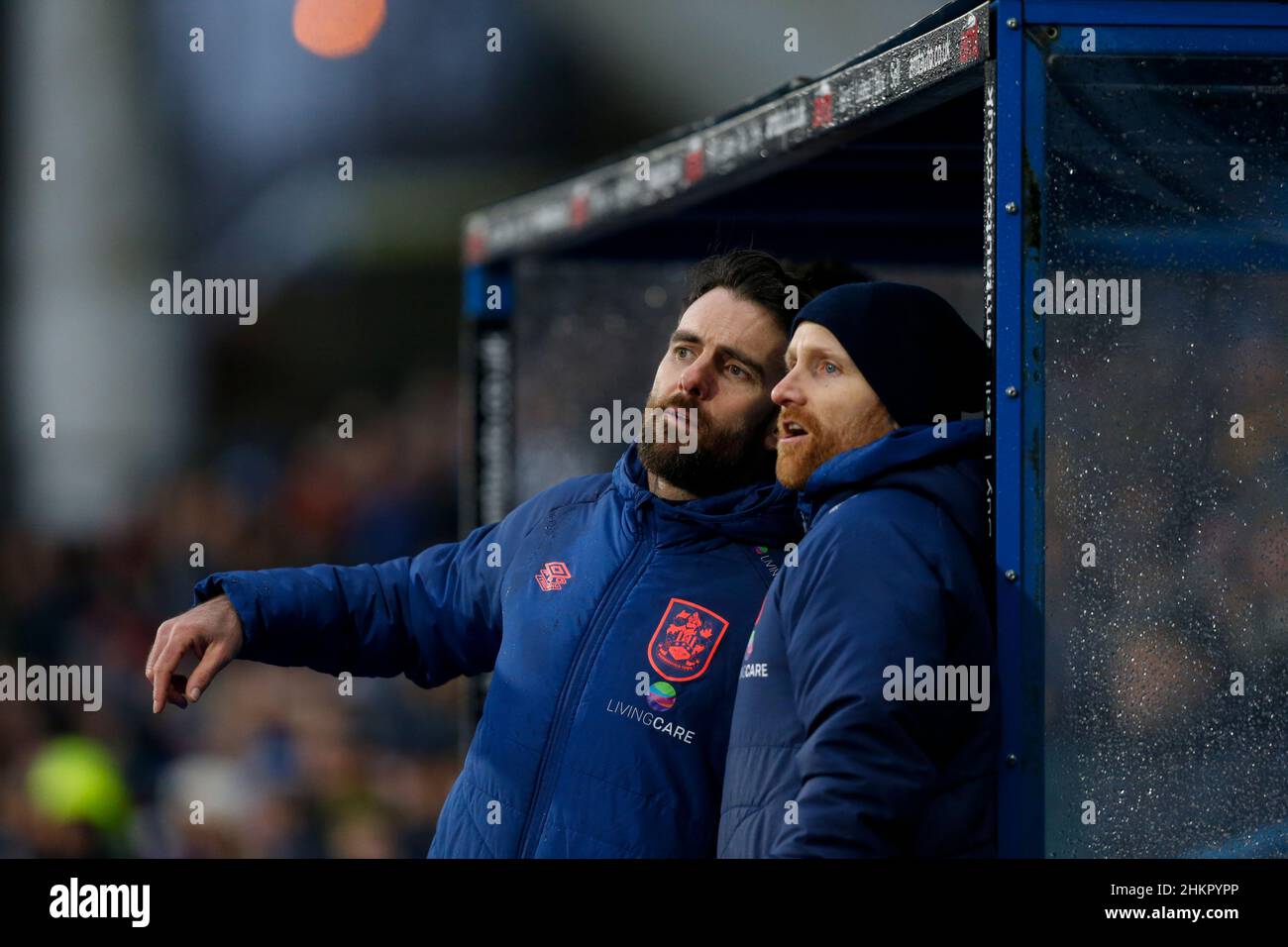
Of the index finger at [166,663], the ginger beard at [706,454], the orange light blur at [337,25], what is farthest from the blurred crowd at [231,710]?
the ginger beard at [706,454]

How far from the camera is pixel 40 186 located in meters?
11.4

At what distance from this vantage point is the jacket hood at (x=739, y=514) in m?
2.99

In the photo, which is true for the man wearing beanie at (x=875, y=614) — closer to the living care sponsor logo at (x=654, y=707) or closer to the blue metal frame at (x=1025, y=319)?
the blue metal frame at (x=1025, y=319)

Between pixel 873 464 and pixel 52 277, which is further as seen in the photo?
pixel 52 277

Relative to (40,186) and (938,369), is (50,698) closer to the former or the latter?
(40,186)

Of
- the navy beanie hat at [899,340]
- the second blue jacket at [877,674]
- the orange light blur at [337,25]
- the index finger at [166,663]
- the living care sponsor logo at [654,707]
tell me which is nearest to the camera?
the second blue jacket at [877,674]

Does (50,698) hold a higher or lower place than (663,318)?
lower

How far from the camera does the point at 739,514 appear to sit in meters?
2.99

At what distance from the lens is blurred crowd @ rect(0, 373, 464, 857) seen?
7414 millimetres

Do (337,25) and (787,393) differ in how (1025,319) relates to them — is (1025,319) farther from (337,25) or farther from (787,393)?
(337,25)

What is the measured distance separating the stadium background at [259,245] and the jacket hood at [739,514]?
5.26m

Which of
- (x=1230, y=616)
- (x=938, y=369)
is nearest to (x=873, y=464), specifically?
(x=938, y=369)

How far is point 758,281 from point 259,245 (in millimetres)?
8218
